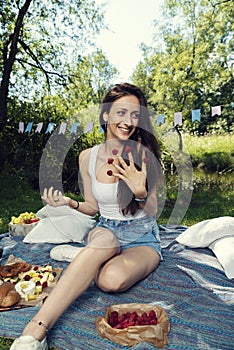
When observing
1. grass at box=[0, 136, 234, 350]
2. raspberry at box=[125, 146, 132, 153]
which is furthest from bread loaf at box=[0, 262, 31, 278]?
grass at box=[0, 136, 234, 350]

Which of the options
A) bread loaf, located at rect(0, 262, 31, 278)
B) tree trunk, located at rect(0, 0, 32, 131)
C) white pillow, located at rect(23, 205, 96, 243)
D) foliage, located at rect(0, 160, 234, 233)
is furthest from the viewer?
tree trunk, located at rect(0, 0, 32, 131)

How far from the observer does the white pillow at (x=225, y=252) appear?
2.19 metres

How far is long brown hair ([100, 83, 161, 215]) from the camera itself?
6.50 feet

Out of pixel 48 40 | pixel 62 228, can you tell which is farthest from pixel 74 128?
pixel 48 40

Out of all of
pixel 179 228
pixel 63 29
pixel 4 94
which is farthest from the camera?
pixel 63 29

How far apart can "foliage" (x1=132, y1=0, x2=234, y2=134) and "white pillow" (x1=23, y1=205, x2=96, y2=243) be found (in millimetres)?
2630

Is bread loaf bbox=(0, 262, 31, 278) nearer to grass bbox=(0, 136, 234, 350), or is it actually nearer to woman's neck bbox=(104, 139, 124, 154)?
woman's neck bbox=(104, 139, 124, 154)

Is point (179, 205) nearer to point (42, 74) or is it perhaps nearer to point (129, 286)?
point (129, 286)

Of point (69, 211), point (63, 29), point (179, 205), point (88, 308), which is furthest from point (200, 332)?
point (63, 29)

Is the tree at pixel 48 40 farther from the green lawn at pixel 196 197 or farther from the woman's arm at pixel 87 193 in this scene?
the woman's arm at pixel 87 193

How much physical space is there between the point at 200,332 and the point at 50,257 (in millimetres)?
1148

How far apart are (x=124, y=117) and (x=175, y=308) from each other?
93cm

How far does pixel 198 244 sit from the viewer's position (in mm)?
2582

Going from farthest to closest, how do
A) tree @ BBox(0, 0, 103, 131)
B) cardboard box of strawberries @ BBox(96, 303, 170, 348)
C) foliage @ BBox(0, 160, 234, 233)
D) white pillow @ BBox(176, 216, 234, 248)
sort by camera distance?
1. tree @ BBox(0, 0, 103, 131)
2. foliage @ BBox(0, 160, 234, 233)
3. white pillow @ BBox(176, 216, 234, 248)
4. cardboard box of strawberries @ BBox(96, 303, 170, 348)
